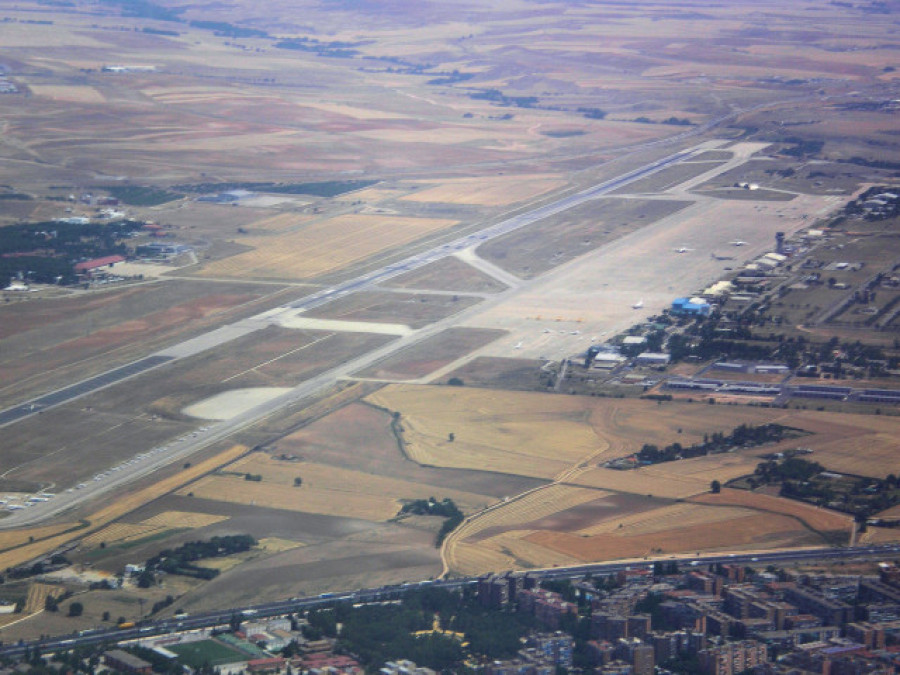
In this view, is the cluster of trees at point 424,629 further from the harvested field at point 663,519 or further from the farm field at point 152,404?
the farm field at point 152,404

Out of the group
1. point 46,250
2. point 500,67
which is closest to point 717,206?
point 46,250

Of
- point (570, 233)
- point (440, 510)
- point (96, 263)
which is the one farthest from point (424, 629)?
point (570, 233)

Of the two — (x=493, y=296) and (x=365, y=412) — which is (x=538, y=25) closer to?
(x=493, y=296)

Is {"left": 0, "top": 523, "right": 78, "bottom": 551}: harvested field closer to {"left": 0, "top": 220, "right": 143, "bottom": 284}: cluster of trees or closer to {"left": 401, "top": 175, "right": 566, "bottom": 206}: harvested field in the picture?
{"left": 0, "top": 220, "right": 143, "bottom": 284}: cluster of trees

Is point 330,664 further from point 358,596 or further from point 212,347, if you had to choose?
point 212,347

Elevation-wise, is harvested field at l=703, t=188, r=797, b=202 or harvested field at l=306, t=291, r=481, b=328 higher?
harvested field at l=703, t=188, r=797, b=202

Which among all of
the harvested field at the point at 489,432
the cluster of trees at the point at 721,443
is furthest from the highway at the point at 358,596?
the cluster of trees at the point at 721,443

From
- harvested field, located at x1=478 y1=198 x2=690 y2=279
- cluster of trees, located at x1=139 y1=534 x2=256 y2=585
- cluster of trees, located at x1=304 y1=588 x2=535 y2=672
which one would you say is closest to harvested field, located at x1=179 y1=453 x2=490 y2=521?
cluster of trees, located at x1=139 y1=534 x2=256 y2=585
